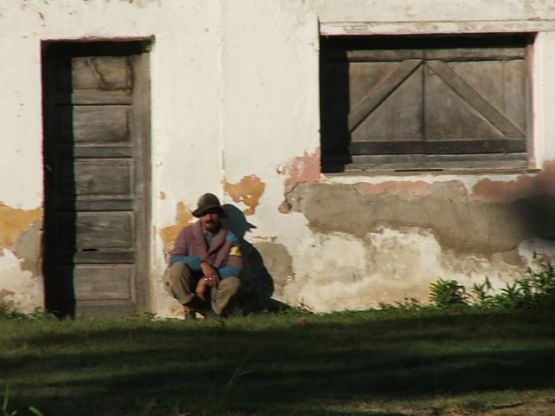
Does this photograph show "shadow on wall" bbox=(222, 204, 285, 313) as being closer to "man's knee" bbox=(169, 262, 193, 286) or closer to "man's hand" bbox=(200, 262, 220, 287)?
"man's hand" bbox=(200, 262, 220, 287)

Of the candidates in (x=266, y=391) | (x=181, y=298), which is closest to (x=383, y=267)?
(x=181, y=298)

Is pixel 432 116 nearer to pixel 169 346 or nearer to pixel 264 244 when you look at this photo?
pixel 264 244

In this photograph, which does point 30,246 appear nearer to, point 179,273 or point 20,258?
point 20,258

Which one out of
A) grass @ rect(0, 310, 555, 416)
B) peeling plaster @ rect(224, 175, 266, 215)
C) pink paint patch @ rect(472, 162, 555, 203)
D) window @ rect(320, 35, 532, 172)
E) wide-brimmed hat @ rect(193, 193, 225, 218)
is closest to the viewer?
grass @ rect(0, 310, 555, 416)

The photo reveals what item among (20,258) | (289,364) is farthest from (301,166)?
(289,364)

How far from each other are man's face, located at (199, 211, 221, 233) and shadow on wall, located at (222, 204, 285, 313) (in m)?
0.21

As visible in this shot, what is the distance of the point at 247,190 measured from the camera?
11.0 meters

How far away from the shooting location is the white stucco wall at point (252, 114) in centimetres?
1087

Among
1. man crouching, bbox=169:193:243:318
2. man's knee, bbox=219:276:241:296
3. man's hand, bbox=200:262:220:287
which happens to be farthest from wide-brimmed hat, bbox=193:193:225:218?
man's knee, bbox=219:276:241:296

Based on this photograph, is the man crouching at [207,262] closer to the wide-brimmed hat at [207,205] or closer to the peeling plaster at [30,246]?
the wide-brimmed hat at [207,205]

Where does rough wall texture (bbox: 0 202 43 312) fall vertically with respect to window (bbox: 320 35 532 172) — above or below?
below

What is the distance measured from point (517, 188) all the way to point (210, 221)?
2456 mm

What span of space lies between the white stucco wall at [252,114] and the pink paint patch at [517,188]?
0.06m

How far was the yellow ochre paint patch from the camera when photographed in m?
10.9
